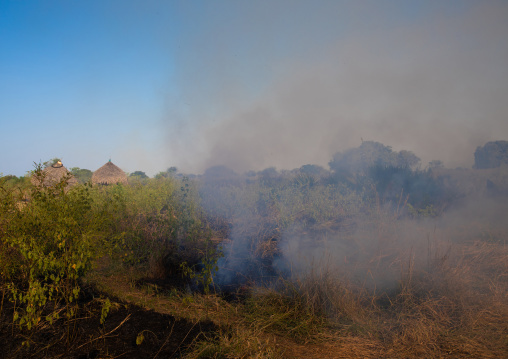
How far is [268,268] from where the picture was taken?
19.9 ft

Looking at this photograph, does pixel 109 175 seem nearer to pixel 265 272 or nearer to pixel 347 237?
pixel 265 272

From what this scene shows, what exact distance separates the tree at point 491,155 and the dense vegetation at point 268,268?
0.96m

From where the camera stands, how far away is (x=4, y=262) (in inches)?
155

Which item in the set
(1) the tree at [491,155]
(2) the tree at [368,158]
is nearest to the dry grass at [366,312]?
(2) the tree at [368,158]

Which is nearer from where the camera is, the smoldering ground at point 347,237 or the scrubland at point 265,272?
the scrubland at point 265,272

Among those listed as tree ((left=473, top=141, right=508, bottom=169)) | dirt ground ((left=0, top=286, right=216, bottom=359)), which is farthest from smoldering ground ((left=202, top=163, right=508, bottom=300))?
dirt ground ((left=0, top=286, right=216, bottom=359))

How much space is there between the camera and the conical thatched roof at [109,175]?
22016mm

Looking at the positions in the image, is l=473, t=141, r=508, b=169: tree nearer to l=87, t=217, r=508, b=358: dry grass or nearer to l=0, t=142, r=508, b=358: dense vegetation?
l=0, t=142, r=508, b=358: dense vegetation

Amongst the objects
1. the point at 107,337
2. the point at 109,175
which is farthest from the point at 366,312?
the point at 109,175

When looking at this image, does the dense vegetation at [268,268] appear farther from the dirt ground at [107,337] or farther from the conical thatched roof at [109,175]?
the conical thatched roof at [109,175]

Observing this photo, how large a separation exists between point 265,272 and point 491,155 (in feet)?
28.9

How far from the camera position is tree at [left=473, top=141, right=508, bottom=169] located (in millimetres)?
9532

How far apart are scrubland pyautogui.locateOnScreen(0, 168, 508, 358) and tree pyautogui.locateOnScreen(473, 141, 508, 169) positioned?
1186mm

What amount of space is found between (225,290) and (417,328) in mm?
2840
